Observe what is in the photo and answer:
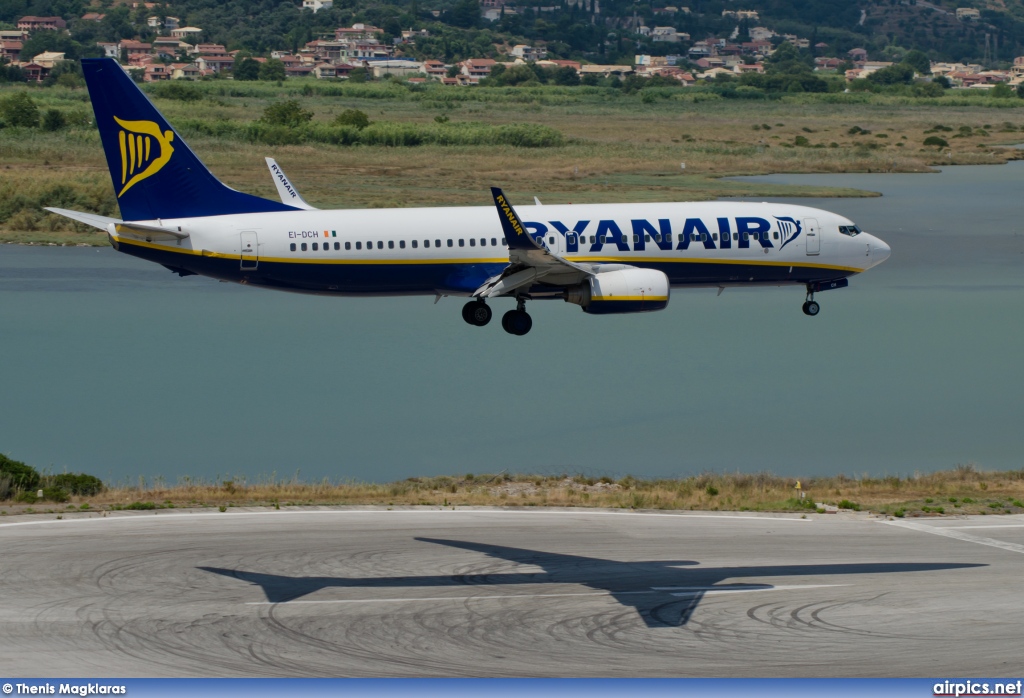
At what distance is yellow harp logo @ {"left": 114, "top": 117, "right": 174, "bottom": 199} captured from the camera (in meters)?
57.0

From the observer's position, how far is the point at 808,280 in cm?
6334

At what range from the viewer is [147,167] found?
57094 mm

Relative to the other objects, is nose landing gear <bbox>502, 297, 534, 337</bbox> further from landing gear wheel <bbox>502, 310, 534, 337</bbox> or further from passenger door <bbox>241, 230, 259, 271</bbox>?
passenger door <bbox>241, 230, 259, 271</bbox>

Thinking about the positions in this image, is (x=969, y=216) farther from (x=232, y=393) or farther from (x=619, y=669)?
(x=619, y=669)

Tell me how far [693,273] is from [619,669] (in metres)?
32.5

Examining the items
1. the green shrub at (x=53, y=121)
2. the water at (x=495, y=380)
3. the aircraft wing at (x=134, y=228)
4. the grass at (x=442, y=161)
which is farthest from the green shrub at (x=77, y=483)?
the green shrub at (x=53, y=121)

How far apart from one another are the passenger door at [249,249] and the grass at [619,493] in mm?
8632

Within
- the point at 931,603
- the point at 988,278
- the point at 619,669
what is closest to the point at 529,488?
the point at 931,603

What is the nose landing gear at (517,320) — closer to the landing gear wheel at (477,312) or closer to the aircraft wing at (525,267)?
the aircraft wing at (525,267)

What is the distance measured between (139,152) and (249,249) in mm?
5782

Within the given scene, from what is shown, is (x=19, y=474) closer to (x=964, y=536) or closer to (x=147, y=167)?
(x=147, y=167)

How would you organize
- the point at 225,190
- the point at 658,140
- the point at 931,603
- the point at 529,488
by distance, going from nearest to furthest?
1. the point at 931,603
2. the point at 529,488
3. the point at 225,190
4. the point at 658,140

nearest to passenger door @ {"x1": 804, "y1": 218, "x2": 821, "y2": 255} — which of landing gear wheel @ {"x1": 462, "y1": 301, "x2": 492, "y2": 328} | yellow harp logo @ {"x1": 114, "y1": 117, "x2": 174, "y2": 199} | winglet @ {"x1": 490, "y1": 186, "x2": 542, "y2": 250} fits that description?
landing gear wheel @ {"x1": 462, "y1": 301, "x2": 492, "y2": 328}

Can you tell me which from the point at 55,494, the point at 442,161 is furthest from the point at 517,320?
the point at 442,161
